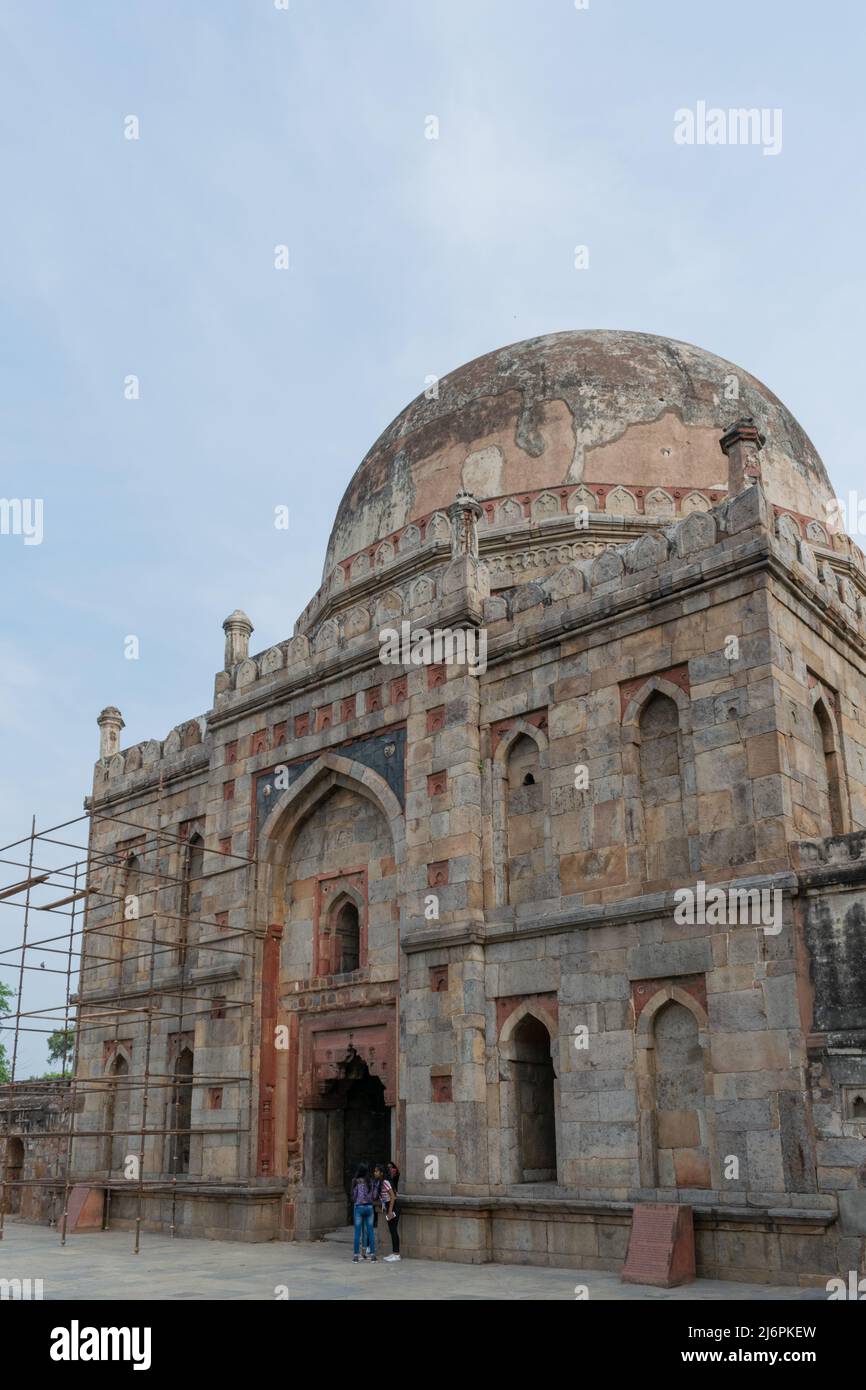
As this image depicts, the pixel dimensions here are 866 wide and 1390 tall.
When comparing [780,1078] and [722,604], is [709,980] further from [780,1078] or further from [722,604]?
[722,604]

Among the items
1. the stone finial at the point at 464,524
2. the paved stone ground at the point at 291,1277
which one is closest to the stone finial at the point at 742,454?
the stone finial at the point at 464,524

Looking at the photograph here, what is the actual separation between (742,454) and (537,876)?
5463 mm

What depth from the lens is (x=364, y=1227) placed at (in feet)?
44.7

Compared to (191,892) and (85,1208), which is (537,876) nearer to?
(191,892)

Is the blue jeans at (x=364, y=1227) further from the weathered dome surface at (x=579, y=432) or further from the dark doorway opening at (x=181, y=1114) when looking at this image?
the weathered dome surface at (x=579, y=432)

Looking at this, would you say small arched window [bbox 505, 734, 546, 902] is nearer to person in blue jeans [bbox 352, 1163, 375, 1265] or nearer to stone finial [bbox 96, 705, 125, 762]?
person in blue jeans [bbox 352, 1163, 375, 1265]

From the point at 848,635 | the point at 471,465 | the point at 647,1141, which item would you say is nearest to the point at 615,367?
the point at 471,465

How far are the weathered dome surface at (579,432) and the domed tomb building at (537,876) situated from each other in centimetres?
8

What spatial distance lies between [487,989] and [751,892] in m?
3.63

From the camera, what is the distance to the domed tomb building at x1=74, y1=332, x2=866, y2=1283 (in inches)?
454

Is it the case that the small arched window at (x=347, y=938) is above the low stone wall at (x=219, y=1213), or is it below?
above

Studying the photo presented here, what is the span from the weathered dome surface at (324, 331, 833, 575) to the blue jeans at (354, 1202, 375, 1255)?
10.8m

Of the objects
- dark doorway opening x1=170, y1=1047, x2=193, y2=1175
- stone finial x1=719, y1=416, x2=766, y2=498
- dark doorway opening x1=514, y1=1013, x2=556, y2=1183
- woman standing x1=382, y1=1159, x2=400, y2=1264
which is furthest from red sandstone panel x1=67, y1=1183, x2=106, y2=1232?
stone finial x1=719, y1=416, x2=766, y2=498

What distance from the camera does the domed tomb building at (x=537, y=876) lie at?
1153cm
